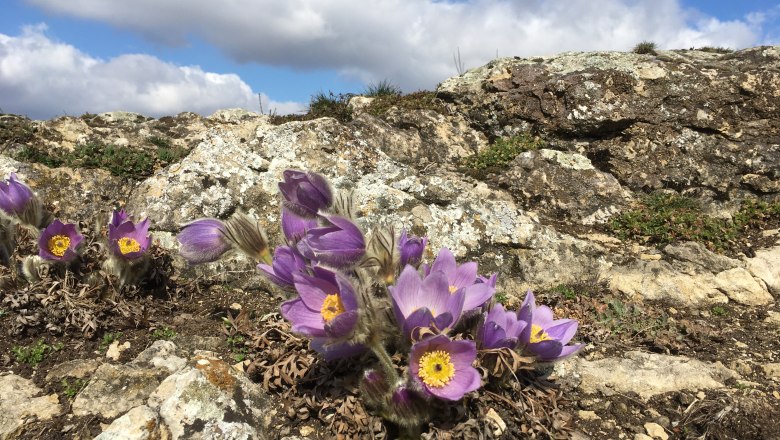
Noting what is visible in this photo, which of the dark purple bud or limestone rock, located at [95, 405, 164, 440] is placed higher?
the dark purple bud

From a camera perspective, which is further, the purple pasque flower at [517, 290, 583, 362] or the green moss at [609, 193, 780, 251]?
the green moss at [609, 193, 780, 251]

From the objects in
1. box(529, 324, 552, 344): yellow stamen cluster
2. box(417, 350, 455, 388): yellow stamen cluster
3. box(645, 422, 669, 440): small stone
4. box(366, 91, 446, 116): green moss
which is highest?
box(366, 91, 446, 116): green moss

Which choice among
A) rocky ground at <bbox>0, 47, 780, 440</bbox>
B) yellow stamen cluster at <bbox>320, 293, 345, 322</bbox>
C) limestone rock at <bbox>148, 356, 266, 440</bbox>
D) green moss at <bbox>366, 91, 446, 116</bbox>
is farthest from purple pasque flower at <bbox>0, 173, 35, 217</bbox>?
green moss at <bbox>366, 91, 446, 116</bbox>

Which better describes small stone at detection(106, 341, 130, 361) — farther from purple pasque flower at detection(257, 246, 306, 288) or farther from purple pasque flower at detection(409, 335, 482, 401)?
purple pasque flower at detection(409, 335, 482, 401)

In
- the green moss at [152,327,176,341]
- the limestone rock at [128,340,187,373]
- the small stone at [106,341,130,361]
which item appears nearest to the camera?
the limestone rock at [128,340,187,373]

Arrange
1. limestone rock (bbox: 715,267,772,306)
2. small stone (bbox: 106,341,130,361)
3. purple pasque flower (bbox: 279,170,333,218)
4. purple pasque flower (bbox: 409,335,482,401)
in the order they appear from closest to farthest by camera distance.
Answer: purple pasque flower (bbox: 409,335,482,401) → purple pasque flower (bbox: 279,170,333,218) → small stone (bbox: 106,341,130,361) → limestone rock (bbox: 715,267,772,306)

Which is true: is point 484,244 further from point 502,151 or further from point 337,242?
point 337,242

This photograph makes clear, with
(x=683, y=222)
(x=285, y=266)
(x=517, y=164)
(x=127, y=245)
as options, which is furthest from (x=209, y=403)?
(x=683, y=222)

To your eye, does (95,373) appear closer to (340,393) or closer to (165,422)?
(165,422)
